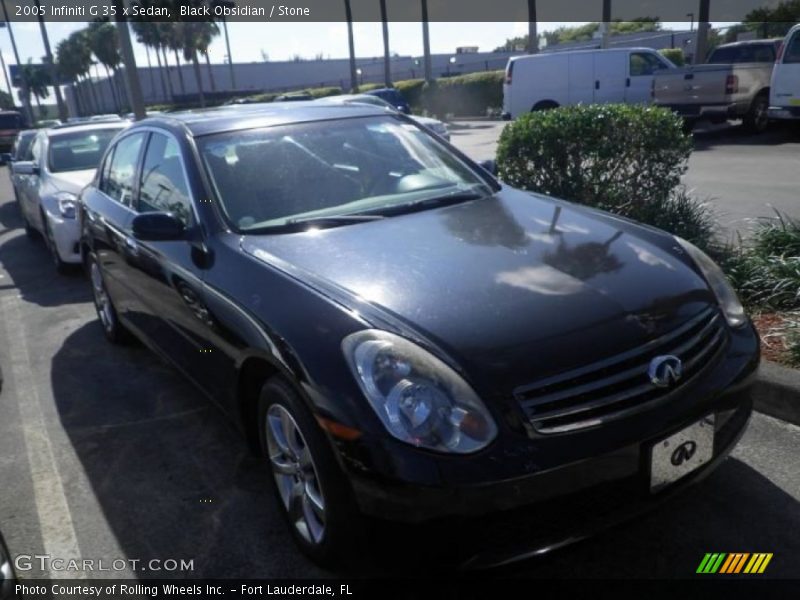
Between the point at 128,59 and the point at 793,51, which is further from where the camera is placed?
the point at 128,59

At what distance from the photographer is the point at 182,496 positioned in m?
3.29

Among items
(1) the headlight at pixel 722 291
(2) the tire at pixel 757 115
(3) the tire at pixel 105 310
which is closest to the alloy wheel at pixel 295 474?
(1) the headlight at pixel 722 291

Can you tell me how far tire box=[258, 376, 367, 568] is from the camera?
230 centimetres

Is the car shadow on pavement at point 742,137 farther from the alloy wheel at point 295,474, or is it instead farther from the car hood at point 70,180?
the alloy wheel at point 295,474

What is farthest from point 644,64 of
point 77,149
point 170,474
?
point 170,474

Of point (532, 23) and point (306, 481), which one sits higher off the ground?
point (532, 23)

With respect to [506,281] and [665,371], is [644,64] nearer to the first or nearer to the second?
[506,281]

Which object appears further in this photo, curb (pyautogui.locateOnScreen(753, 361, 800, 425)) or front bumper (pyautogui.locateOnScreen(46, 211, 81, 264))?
front bumper (pyautogui.locateOnScreen(46, 211, 81, 264))

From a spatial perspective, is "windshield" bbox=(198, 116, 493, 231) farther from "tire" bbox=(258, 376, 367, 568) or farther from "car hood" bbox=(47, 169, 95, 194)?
"car hood" bbox=(47, 169, 95, 194)

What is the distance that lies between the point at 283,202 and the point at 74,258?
16.5ft

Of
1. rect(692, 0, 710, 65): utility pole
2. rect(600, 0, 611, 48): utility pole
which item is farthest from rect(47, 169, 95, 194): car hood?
rect(600, 0, 611, 48): utility pole

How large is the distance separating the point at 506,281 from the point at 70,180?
7.00 m

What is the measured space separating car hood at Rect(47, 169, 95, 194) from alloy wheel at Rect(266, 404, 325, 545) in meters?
5.91

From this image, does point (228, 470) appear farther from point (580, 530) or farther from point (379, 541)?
point (580, 530)
